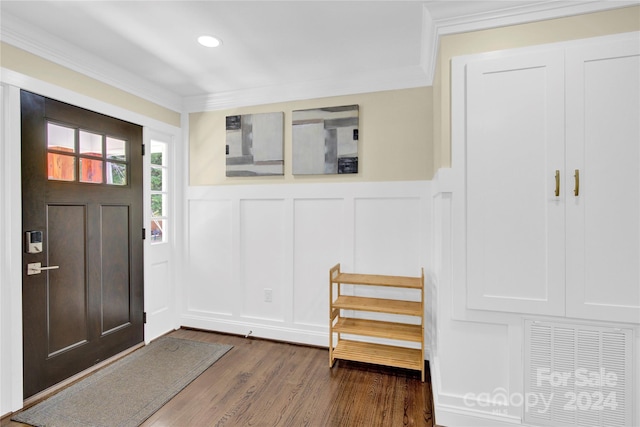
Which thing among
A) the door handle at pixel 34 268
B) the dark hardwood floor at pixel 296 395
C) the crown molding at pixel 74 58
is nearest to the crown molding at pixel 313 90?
the crown molding at pixel 74 58

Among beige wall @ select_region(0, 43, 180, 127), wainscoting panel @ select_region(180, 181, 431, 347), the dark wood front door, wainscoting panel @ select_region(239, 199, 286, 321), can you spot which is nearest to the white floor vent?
wainscoting panel @ select_region(180, 181, 431, 347)

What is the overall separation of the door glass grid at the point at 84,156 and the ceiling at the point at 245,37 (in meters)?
0.49

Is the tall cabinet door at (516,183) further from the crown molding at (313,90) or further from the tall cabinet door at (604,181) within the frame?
the crown molding at (313,90)

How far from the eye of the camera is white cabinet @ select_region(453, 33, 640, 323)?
5.17ft

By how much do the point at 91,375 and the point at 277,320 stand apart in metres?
1.49

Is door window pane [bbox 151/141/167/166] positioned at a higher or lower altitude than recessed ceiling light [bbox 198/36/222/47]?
lower

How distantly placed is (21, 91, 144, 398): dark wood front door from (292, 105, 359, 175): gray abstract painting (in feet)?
4.86

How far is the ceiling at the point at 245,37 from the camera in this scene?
180cm

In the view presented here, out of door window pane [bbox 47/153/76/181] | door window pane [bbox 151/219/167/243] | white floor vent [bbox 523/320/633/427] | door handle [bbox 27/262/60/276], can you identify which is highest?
door window pane [bbox 47/153/76/181]

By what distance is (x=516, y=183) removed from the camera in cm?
172

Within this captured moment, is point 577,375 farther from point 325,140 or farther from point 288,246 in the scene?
point 325,140

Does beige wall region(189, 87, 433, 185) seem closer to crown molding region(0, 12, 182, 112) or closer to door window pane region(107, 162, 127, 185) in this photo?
crown molding region(0, 12, 182, 112)

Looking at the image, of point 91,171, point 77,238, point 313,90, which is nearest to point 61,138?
point 91,171

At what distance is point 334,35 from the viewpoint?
212cm
